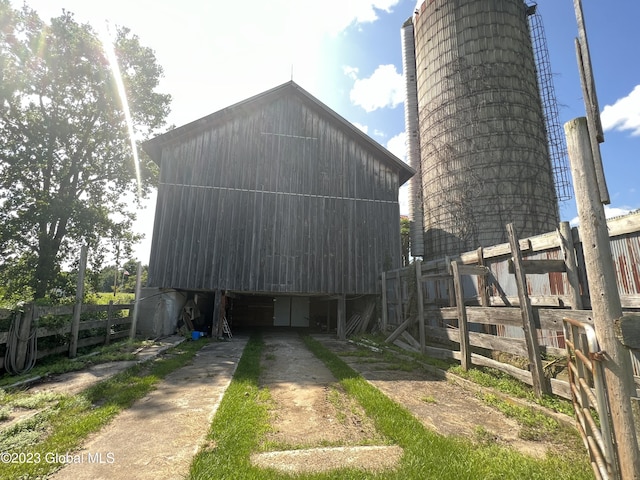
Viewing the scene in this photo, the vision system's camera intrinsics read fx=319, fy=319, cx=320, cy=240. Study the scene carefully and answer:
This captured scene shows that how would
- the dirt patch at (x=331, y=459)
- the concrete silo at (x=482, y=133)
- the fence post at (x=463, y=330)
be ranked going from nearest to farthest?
1. the dirt patch at (x=331, y=459)
2. the fence post at (x=463, y=330)
3. the concrete silo at (x=482, y=133)

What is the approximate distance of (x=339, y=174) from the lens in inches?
579

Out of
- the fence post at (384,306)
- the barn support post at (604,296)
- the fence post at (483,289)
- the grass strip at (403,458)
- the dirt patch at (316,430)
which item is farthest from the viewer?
the fence post at (384,306)

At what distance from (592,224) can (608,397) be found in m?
1.26

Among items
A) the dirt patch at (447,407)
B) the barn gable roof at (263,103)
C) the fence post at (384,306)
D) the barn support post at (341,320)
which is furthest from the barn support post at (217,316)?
the dirt patch at (447,407)

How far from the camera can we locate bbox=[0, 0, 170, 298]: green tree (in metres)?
15.9

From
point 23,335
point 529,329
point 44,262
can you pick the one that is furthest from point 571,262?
point 44,262

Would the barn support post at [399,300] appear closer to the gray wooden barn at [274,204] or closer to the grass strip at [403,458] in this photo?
the gray wooden barn at [274,204]

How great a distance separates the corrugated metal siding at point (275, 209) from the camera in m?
13.0

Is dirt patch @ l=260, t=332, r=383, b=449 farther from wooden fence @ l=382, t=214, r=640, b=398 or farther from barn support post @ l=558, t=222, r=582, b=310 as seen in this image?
barn support post @ l=558, t=222, r=582, b=310

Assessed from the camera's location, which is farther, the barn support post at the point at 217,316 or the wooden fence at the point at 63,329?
the barn support post at the point at 217,316

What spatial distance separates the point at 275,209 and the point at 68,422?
1054 centimetres

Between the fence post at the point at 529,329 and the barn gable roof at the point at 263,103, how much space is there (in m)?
10.3

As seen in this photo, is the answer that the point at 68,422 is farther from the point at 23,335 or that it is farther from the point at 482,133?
the point at 482,133

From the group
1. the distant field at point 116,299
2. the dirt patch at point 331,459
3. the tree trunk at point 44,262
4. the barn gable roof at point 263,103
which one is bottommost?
the dirt patch at point 331,459
